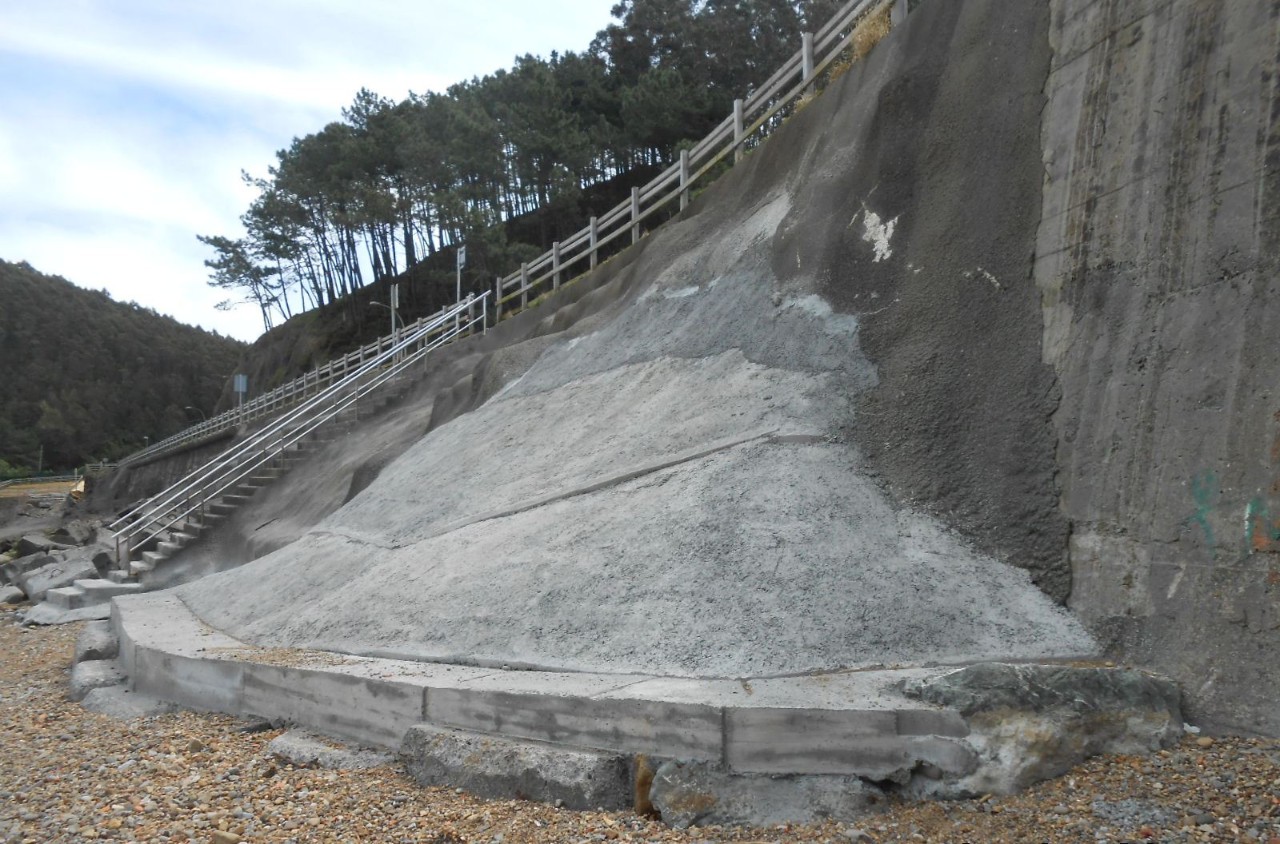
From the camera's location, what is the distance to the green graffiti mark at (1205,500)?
185 inches

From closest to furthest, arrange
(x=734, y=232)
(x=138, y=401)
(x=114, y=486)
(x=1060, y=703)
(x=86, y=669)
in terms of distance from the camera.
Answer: (x=1060, y=703) → (x=86, y=669) → (x=734, y=232) → (x=114, y=486) → (x=138, y=401)

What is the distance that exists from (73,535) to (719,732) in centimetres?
2601

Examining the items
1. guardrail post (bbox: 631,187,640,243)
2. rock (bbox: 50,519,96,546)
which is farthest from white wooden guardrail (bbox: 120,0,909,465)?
rock (bbox: 50,519,96,546)

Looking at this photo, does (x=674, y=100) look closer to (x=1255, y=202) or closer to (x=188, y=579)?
(x=188, y=579)

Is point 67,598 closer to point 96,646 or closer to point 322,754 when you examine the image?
point 96,646

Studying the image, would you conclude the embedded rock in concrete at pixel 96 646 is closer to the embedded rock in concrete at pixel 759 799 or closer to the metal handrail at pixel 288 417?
the metal handrail at pixel 288 417

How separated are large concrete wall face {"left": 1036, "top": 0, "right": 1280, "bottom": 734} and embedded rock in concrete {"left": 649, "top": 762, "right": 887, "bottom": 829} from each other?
181 centimetres

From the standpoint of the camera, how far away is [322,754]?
5.38 m

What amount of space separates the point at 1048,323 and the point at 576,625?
361 cm

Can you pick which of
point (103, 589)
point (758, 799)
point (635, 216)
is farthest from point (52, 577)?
point (758, 799)

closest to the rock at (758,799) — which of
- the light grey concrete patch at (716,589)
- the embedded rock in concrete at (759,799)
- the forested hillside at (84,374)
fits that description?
the embedded rock in concrete at (759,799)

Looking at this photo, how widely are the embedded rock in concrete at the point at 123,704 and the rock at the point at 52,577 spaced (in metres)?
8.14

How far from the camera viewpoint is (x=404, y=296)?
156ft

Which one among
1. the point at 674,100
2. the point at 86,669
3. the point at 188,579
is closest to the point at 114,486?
the point at 674,100
